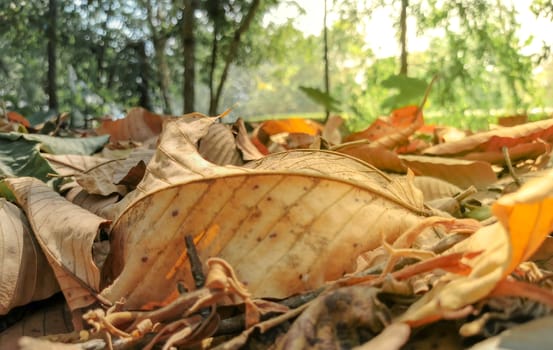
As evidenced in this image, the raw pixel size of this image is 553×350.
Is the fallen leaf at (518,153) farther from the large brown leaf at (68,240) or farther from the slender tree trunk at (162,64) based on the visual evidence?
the slender tree trunk at (162,64)

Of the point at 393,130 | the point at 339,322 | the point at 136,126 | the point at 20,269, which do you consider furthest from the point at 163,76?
the point at 339,322

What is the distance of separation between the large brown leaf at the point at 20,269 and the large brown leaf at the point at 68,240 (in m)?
0.02

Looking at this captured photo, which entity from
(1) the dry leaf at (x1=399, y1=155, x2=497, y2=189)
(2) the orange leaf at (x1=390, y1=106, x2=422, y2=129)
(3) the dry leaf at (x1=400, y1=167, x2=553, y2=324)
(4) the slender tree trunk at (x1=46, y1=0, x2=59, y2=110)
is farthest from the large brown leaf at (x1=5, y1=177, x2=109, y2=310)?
(4) the slender tree trunk at (x1=46, y1=0, x2=59, y2=110)

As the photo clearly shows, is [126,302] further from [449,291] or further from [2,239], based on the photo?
[449,291]

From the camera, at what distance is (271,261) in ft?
1.94

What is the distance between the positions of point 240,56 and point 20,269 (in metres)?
7.55

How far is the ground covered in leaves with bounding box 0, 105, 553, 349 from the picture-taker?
461 millimetres

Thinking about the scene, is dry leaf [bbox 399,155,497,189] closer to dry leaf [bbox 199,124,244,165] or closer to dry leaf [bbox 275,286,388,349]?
dry leaf [bbox 199,124,244,165]

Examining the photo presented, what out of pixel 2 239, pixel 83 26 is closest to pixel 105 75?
pixel 83 26

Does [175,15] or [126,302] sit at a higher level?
[175,15]

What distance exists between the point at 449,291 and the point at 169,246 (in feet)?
0.94

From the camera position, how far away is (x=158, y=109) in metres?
8.52

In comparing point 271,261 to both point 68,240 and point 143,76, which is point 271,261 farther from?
point 143,76

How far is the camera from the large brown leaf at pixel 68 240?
0.64 metres
